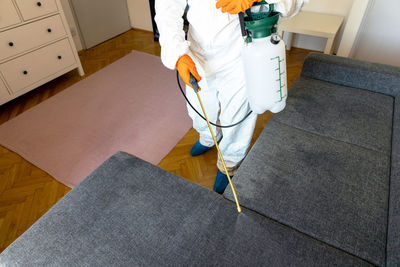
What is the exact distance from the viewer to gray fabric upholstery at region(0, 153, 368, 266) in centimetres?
80

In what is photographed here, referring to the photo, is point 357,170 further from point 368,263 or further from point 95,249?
point 95,249

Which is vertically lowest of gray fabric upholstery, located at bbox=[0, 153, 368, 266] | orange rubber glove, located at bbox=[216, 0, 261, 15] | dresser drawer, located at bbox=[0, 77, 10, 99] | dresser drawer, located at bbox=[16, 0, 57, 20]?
dresser drawer, located at bbox=[0, 77, 10, 99]

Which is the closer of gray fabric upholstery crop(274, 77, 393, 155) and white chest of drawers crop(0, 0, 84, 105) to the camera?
gray fabric upholstery crop(274, 77, 393, 155)

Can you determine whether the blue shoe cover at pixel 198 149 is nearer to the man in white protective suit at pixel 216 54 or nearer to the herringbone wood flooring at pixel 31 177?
the herringbone wood flooring at pixel 31 177

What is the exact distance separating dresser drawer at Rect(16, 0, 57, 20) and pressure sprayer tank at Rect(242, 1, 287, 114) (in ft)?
6.12

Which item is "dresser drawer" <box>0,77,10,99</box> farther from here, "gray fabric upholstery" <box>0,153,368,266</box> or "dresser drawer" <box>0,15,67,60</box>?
"gray fabric upholstery" <box>0,153,368,266</box>

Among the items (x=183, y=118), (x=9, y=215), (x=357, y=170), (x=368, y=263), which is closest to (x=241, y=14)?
(x=357, y=170)

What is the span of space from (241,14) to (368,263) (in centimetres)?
89

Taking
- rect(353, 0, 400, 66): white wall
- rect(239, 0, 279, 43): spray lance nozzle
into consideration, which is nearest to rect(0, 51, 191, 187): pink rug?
rect(239, 0, 279, 43): spray lance nozzle

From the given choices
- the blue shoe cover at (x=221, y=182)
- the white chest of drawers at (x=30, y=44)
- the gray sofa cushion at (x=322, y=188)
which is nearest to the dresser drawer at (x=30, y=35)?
the white chest of drawers at (x=30, y=44)

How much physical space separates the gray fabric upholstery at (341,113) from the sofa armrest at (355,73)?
38 millimetres

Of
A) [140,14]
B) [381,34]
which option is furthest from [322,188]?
[140,14]

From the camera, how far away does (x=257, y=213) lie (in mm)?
945

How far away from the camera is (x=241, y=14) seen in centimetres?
89
